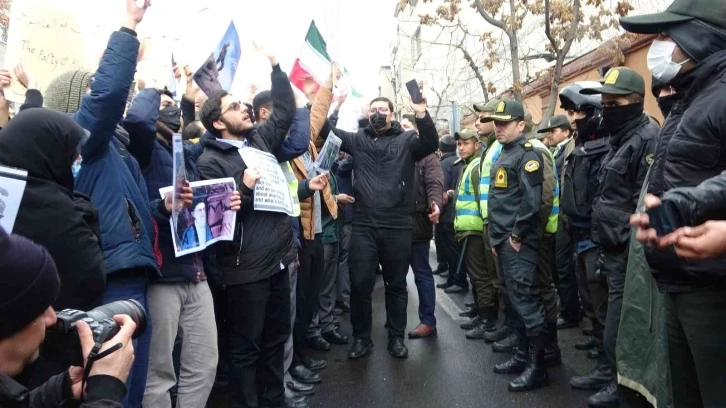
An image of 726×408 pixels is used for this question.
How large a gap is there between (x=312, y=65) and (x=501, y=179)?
5.90 feet

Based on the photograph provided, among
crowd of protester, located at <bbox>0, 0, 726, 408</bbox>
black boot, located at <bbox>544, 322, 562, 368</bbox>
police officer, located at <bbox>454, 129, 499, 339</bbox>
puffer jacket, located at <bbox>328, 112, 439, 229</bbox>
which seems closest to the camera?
crowd of protester, located at <bbox>0, 0, 726, 408</bbox>

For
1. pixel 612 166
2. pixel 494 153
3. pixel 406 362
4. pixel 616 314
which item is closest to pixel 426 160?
pixel 494 153

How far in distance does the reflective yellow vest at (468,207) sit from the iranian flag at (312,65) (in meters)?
2.15

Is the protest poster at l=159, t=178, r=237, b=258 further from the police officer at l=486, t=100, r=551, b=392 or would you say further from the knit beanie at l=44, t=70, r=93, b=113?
the police officer at l=486, t=100, r=551, b=392

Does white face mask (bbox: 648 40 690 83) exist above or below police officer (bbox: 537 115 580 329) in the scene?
above

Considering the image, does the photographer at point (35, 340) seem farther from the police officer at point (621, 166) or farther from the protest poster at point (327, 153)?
the protest poster at point (327, 153)

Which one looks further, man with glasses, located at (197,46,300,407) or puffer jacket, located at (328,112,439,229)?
puffer jacket, located at (328,112,439,229)

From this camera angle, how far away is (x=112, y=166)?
269cm

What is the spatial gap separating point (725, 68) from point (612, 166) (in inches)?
53.6

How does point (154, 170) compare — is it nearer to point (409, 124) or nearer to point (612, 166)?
point (612, 166)

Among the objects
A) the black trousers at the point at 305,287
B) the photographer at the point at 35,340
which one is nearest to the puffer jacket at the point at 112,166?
the photographer at the point at 35,340

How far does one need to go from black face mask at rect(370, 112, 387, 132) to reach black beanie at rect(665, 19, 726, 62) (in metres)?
3.02

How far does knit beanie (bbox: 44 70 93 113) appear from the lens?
3014 mm

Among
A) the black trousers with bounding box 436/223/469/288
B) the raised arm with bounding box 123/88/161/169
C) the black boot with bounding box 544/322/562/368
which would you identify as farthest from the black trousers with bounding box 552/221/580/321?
the raised arm with bounding box 123/88/161/169
